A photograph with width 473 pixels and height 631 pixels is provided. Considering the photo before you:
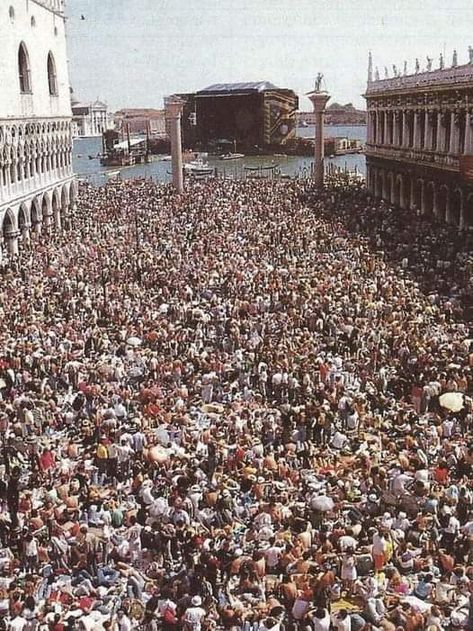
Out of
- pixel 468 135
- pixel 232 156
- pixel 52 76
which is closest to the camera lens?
pixel 468 135

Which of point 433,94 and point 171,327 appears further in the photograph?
point 433,94

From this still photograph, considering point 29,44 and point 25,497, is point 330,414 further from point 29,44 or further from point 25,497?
point 29,44

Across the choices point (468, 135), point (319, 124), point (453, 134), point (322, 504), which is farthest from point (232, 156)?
point (322, 504)

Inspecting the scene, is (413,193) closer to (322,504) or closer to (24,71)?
(24,71)

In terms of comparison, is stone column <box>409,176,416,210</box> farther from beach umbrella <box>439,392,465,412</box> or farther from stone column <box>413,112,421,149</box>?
beach umbrella <box>439,392,465,412</box>

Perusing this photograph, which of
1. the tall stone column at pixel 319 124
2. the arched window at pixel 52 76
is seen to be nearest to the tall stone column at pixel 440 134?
the tall stone column at pixel 319 124

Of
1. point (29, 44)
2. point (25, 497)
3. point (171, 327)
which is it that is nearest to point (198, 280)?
point (171, 327)
